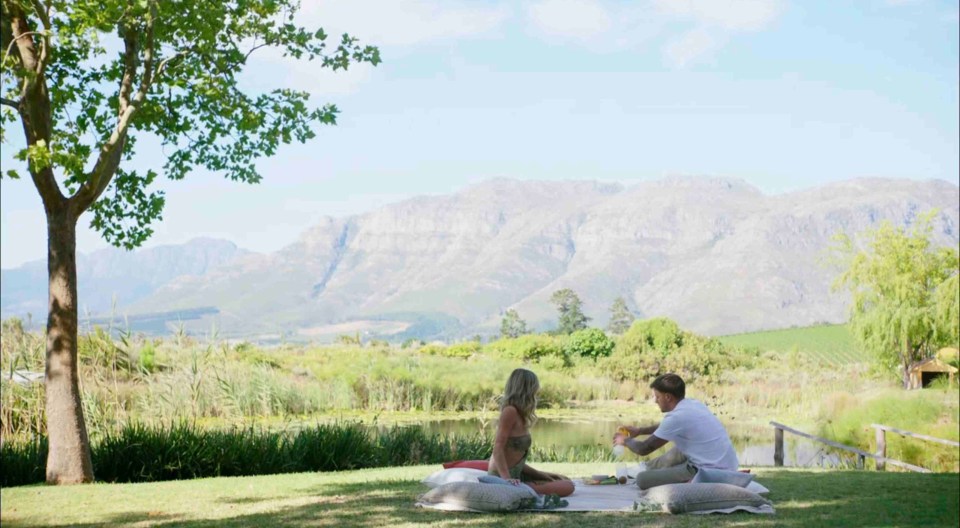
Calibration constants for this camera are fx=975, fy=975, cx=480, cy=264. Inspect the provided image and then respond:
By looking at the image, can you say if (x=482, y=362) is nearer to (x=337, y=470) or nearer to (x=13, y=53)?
(x=337, y=470)

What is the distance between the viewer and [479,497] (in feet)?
22.6

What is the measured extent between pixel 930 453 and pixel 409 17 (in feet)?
372

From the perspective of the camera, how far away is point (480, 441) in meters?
12.8

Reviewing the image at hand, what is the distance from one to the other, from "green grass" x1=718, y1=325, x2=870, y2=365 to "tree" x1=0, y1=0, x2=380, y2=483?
3422 cm

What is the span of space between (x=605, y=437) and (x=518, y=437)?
10.8 metres

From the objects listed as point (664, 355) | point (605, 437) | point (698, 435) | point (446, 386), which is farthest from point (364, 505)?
point (664, 355)

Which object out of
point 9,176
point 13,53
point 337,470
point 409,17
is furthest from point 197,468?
point 409,17

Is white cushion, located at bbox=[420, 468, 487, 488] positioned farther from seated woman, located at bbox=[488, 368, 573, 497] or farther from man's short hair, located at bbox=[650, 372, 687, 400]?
man's short hair, located at bbox=[650, 372, 687, 400]

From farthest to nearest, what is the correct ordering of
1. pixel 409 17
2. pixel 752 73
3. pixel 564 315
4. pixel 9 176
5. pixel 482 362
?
pixel 752 73, pixel 409 17, pixel 564 315, pixel 482 362, pixel 9 176

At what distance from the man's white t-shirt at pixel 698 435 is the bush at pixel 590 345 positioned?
970 inches

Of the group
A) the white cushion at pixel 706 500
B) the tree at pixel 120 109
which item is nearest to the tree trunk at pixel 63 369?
the tree at pixel 120 109

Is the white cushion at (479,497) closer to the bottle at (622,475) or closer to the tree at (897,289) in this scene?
the bottle at (622,475)

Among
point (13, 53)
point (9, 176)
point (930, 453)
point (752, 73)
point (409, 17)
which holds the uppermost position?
point (752, 73)

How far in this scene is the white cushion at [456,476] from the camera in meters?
7.48
